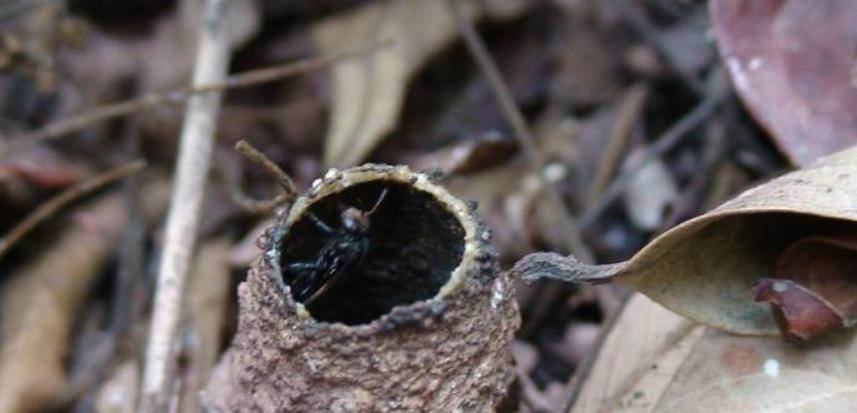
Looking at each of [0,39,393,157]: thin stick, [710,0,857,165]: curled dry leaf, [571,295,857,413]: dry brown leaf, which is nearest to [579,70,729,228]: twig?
[710,0,857,165]: curled dry leaf

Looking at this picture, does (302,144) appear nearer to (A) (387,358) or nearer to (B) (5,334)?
(B) (5,334)

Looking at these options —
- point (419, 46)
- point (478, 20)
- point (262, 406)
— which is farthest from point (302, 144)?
point (262, 406)

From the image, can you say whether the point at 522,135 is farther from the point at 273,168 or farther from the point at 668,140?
the point at 273,168

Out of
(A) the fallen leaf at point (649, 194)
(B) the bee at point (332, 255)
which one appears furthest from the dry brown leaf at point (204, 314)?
(A) the fallen leaf at point (649, 194)

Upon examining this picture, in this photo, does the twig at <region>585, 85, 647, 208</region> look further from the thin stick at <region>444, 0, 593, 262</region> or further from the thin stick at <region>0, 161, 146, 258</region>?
the thin stick at <region>0, 161, 146, 258</region>

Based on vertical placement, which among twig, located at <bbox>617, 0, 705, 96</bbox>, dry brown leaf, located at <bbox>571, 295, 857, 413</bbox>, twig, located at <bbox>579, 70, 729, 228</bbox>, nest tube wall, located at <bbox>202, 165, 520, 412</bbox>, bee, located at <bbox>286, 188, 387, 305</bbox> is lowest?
dry brown leaf, located at <bbox>571, 295, 857, 413</bbox>

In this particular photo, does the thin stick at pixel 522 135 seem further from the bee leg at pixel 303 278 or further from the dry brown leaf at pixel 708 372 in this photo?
the bee leg at pixel 303 278
